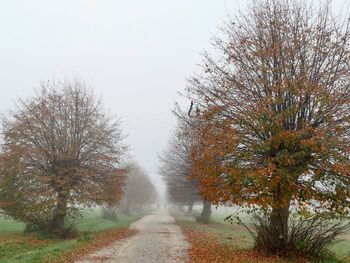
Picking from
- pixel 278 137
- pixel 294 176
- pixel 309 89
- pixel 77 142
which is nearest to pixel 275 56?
pixel 309 89

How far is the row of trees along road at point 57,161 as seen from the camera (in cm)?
2530

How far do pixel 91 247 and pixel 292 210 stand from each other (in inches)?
407

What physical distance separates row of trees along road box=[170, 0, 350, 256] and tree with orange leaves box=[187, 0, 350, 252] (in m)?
0.04

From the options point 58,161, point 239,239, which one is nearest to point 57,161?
point 58,161

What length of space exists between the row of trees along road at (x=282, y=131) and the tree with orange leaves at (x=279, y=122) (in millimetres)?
38

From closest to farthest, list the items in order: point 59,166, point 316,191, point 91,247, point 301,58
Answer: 1. point 316,191
2. point 301,58
3. point 91,247
4. point 59,166

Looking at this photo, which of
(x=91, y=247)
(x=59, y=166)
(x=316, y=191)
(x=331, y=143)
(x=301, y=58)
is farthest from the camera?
(x=59, y=166)

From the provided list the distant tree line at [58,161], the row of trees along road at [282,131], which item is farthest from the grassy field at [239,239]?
the distant tree line at [58,161]

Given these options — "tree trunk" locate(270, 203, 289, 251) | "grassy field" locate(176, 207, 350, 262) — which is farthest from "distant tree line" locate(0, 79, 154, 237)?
"tree trunk" locate(270, 203, 289, 251)

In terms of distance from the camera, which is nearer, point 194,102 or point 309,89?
point 309,89

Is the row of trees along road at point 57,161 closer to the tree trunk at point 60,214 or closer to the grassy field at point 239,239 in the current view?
the tree trunk at point 60,214

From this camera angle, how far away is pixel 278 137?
14.3m

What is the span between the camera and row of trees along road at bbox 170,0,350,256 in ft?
46.9

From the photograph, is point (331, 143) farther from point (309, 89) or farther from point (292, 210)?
point (292, 210)
